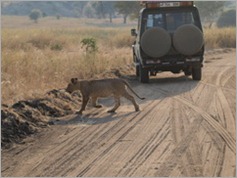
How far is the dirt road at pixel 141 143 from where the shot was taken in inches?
262

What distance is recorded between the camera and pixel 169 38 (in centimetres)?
1571

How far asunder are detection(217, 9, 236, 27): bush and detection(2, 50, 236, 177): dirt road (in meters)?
61.8

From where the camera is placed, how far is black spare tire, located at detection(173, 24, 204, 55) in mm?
15664

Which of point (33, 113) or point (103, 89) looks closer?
point (33, 113)

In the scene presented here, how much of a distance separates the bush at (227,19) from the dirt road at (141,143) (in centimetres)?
6182

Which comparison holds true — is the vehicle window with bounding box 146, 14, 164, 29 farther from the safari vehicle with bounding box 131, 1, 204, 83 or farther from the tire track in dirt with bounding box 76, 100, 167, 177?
the tire track in dirt with bounding box 76, 100, 167, 177

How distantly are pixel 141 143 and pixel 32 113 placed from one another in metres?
2.88

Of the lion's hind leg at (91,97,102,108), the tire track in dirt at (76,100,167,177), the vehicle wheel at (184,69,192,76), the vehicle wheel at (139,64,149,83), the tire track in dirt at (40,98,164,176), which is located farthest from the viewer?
the vehicle wheel at (184,69,192,76)

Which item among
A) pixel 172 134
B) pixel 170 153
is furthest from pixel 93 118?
pixel 170 153

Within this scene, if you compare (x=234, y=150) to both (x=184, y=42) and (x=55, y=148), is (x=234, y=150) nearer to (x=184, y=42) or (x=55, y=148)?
(x=55, y=148)

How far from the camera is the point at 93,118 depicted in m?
10.3

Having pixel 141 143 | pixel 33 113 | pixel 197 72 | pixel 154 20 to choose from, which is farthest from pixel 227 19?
pixel 141 143

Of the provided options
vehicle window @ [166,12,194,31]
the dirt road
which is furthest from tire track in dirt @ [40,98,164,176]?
vehicle window @ [166,12,194,31]

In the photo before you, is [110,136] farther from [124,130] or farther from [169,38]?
[169,38]
